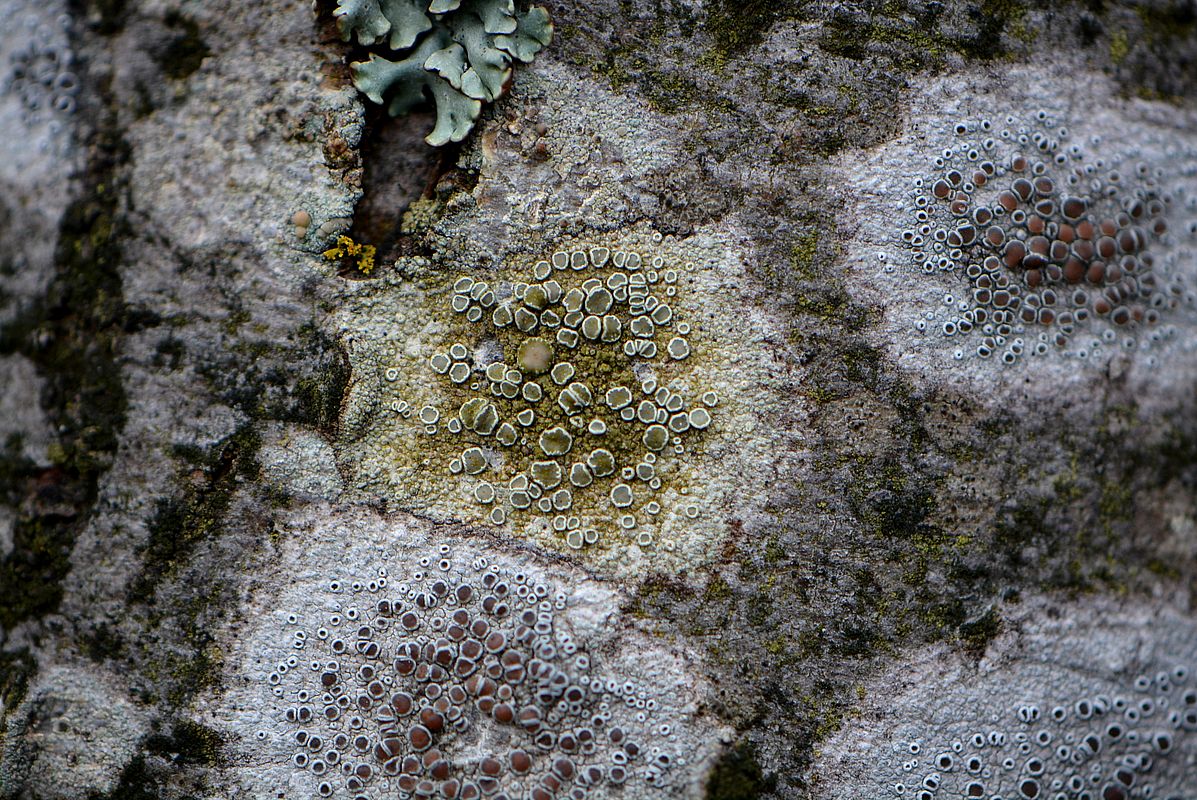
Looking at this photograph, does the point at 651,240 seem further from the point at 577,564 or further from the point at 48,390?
the point at 48,390

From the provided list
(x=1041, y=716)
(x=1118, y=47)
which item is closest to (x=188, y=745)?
(x=1041, y=716)

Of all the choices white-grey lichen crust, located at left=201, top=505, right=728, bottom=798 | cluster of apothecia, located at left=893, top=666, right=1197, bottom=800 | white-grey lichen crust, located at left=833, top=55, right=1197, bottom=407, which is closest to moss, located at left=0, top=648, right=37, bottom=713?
white-grey lichen crust, located at left=201, top=505, right=728, bottom=798

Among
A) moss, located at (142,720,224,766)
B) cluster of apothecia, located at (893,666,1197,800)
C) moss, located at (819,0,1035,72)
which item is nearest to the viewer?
cluster of apothecia, located at (893,666,1197,800)

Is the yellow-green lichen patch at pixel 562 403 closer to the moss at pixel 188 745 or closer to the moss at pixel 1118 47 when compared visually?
the moss at pixel 188 745

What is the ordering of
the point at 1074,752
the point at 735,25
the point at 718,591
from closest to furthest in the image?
the point at 1074,752, the point at 718,591, the point at 735,25

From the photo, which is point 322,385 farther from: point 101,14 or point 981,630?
point 981,630

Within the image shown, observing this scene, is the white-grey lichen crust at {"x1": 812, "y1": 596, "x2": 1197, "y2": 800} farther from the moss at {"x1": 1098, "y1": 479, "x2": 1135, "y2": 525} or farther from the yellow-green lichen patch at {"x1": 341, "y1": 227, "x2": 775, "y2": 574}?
the yellow-green lichen patch at {"x1": 341, "y1": 227, "x2": 775, "y2": 574}
